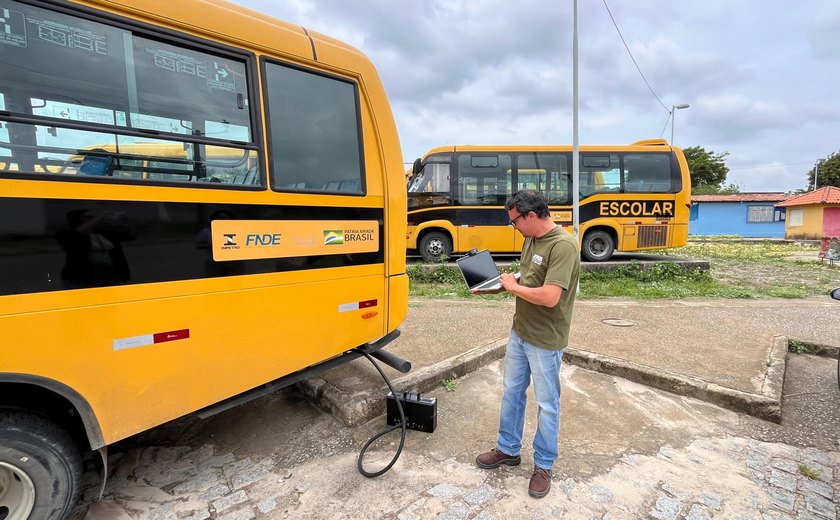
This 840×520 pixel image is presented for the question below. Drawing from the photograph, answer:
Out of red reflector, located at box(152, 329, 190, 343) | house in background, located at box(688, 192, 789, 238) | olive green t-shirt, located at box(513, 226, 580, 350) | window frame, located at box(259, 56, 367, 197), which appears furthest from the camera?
house in background, located at box(688, 192, 789, 238)

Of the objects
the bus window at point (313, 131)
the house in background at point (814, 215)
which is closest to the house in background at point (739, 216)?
the house in background at point (814, 215)

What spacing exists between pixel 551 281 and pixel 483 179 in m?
9.10

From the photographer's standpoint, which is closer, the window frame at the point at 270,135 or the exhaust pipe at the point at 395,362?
the window frame at the point at 270,135

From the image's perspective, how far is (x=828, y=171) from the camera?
44.0m

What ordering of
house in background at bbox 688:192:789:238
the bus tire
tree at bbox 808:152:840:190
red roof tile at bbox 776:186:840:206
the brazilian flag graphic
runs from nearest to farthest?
the bus tire, the brazilian flag graphic, red roof tile at bbox 776:186:840:206, house in background at bbox 688:192:789:238, tree at bbox 808:152:840:190

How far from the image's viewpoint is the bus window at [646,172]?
11086 mm

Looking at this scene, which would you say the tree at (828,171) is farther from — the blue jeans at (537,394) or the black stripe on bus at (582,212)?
the blue jeans at (537,394)

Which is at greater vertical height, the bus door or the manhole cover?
the bus door

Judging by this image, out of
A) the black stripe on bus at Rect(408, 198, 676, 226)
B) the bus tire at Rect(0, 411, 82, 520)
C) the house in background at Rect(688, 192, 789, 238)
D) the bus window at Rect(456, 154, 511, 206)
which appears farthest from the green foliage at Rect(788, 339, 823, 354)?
the house in background at Rect(688, 192, 789, 238)

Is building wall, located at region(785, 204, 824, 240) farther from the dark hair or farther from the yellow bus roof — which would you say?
the dark hair

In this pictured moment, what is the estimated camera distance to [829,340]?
535cm

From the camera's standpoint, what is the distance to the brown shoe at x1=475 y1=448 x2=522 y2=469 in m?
2.84

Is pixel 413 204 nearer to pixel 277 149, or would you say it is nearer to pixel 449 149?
pixel 449 149

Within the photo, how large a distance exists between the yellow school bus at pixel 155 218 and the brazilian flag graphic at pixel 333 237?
15mm
